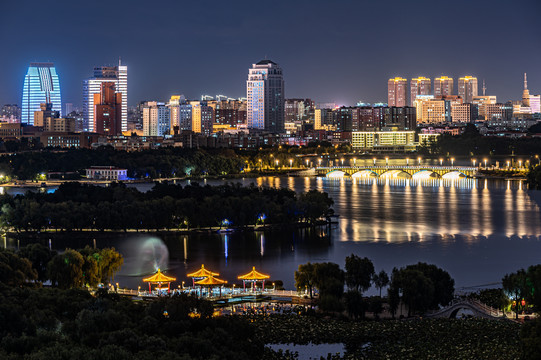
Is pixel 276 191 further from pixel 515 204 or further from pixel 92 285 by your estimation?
pixel 92 285

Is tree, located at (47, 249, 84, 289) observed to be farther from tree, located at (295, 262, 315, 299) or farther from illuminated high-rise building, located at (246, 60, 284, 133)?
illuminated high-rise building, located at (246, 60, 284, 133)

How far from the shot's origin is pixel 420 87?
3019 inches

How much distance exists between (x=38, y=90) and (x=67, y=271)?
177 ft

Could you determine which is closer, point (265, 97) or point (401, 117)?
point (265, 97)

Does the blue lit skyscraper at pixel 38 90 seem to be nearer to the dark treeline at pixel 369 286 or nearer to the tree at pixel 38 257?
the tree at pixel 38 257

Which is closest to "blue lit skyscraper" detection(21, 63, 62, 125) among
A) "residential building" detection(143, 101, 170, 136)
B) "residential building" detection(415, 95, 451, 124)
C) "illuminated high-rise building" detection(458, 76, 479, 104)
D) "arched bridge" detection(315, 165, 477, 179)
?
"residential building" detection(143, 101, 170, 136)

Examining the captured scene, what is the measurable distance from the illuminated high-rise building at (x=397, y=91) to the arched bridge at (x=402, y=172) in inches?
1753

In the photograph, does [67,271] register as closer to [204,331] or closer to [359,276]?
[359,276]

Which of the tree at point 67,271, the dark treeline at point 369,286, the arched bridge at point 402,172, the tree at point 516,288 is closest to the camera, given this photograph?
the tree at point 516,288

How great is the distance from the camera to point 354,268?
946 cm

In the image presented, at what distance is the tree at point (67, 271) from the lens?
9672mm

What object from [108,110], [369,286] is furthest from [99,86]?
[369,286]

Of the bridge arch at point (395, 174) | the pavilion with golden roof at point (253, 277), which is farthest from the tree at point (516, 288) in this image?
the bridge arch at point (395, 174)

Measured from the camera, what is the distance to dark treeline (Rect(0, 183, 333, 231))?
15.0m
